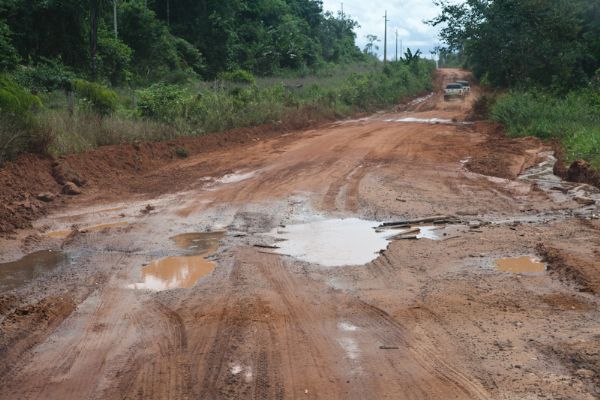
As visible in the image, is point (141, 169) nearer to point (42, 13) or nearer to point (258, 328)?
point (258, 328)

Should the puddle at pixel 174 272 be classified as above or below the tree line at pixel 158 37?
below

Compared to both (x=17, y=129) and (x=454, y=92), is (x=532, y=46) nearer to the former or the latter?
(x=454, y=92)

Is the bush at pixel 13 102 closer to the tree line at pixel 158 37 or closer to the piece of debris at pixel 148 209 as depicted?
the piece of debris at pixel 148 209

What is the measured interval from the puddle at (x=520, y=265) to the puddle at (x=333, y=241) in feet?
5.25

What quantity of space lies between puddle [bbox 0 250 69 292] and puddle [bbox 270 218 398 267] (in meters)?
2.89

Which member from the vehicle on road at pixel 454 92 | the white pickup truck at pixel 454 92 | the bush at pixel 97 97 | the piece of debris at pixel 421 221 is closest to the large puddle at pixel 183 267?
the piece of debris at pixel 421 221

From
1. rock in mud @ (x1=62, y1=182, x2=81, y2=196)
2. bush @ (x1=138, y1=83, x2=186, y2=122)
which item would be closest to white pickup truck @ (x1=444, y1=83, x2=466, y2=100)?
bush @ (x1=138, y1=83, x2=186, y2=122)

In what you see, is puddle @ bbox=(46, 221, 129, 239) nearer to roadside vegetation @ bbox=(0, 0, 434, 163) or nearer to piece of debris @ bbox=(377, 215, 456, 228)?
roadside vegetation @ bbox=(0, 0, 434, 163)

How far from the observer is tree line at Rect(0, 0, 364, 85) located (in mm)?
25859

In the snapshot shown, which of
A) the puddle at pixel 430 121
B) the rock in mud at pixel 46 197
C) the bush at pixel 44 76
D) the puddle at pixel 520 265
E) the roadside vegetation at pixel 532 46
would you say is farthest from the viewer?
the puddle at pixel 430 121

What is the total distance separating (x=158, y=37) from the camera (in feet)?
109

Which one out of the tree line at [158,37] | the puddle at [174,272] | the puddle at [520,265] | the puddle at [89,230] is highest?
the tree line at [158,37]

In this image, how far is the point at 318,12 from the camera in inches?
2389

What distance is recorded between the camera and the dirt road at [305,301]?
454 centimetres
